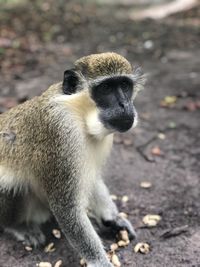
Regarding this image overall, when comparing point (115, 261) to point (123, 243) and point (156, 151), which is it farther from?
point (156, 151)

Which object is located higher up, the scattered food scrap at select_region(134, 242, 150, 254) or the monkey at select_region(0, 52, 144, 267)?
the monkey at select_region(0, 52, 144, 267)

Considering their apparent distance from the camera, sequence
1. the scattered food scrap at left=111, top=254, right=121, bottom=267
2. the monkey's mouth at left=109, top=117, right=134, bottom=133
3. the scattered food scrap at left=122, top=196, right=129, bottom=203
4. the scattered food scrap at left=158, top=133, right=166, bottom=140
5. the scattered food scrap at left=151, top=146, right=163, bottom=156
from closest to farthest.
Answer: the monkey's mouth at left=109, top=117, right=134, bottom=133 → the scattered food scrap at left=111, top=254, right=121, bottom=267 → the scattered food scrap at left=122, top=196, right=129, bottom=203 → the scattered food scrap at left=151, top=146, right=163, bottom=156 → the scattered food scrap at left=158, top=133, right=166, bottom=140

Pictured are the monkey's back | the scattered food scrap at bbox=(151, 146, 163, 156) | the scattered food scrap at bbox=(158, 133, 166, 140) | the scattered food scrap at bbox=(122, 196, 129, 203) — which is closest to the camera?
the monkey's back

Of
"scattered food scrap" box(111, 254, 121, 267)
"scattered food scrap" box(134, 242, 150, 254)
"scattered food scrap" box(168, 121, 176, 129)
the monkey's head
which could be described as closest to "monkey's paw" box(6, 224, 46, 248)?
"scattered food scrap" box(111, 254, 121, 267)

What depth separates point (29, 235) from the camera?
14.5 feet

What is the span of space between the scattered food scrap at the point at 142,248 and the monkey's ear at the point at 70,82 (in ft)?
5.04

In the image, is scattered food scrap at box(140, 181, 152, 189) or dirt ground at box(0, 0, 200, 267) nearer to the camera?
dirt ground at box(0, 0, 200, 267)

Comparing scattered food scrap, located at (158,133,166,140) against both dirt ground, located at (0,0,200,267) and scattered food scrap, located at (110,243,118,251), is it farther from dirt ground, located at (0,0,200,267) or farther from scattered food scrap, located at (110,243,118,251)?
scattered food scrap, located at (110,243,118,251)

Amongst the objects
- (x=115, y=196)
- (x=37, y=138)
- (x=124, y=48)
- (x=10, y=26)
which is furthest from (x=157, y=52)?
(x=37, y=138)

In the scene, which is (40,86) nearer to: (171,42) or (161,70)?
(161,70)

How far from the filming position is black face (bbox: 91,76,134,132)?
361 centimetres

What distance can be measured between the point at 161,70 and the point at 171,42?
83.0 inches

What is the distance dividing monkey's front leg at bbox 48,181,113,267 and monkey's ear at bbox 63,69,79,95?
0.75 m

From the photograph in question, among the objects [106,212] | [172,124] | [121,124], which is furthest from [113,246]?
[172,124]
